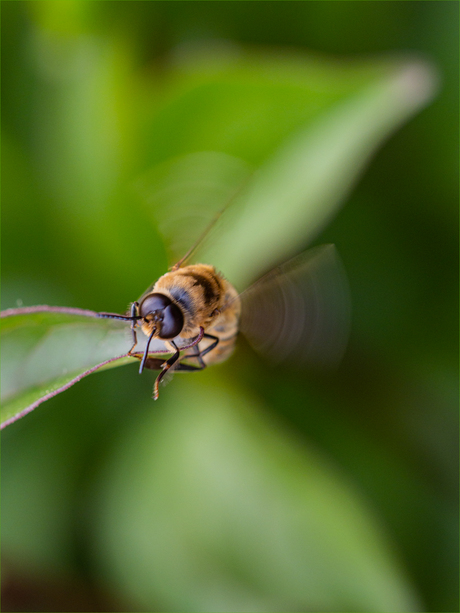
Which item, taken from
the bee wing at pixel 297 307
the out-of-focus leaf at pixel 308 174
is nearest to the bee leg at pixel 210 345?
the bee wing at pixel 297 307

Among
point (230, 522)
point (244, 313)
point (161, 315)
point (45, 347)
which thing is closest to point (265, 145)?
point (244, 313)

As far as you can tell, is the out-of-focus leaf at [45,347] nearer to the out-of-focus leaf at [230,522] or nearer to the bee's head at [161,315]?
the bee's head at [161,315]

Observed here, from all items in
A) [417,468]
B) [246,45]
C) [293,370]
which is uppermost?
[246,45]

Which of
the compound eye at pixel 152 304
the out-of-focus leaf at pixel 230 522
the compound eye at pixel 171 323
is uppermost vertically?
the compound eye at pixel 152 304

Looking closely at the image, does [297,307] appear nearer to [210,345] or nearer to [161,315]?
[210,345]

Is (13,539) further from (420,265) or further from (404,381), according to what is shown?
(420,265)

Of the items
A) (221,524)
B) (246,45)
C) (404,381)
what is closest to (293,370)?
(404,381)
